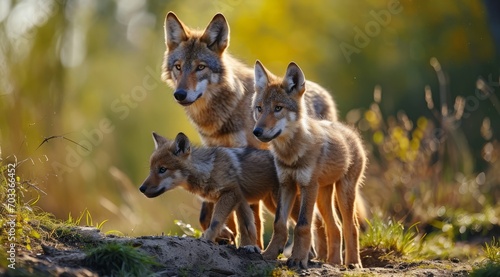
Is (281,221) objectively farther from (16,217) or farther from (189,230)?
(16,217)

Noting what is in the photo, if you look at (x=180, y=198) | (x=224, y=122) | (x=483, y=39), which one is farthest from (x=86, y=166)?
(x=483, y=39)

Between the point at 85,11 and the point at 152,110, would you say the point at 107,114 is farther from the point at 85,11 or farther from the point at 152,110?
the point at 85,11

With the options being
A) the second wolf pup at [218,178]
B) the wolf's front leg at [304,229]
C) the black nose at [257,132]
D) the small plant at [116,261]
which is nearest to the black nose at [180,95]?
the second wolf pup at [218,178]

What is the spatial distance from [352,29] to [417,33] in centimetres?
272

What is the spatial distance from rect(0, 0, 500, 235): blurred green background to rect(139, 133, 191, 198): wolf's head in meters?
2.33

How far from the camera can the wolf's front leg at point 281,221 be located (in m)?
7.12

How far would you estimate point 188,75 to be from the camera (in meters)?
8.20

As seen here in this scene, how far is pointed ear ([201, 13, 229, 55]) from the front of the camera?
27.8 feet

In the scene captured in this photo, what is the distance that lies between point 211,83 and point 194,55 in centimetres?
37

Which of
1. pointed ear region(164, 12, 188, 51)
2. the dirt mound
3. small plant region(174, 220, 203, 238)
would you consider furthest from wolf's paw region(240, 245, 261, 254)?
pointed ear region(164, 12, 188, 51)
